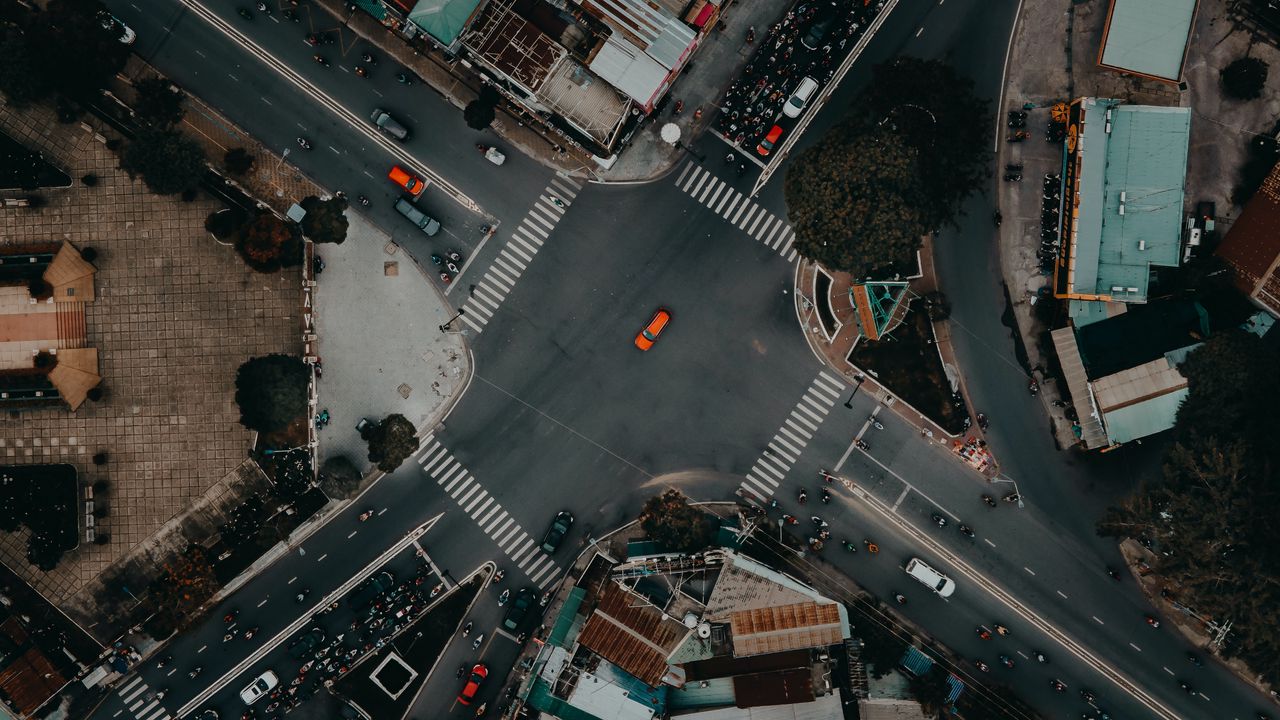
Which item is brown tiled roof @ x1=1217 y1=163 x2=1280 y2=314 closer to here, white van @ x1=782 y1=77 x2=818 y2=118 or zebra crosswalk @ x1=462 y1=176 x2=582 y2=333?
white van @ x1=782 y1=77 x2=818 y2=118

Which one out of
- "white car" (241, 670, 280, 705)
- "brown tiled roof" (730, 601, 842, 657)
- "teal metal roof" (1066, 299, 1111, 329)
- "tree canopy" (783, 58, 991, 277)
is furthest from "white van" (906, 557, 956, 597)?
"white car" (241, 670, 280, 705)

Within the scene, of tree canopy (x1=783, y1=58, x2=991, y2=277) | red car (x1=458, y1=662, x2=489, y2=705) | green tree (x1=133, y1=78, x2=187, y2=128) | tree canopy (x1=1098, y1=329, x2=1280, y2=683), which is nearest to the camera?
tree canopy (x1=783, y1=58, x2=991, y2=277)

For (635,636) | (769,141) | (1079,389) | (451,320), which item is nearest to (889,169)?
(769,141)

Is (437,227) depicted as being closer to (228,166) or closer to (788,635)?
(228,166)

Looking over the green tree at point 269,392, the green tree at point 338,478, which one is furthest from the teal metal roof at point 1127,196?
the green tree at point 269,392

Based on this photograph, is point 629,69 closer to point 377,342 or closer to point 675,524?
point 377,342

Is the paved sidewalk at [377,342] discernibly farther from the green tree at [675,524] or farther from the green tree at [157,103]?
the green tree at [675,524]
